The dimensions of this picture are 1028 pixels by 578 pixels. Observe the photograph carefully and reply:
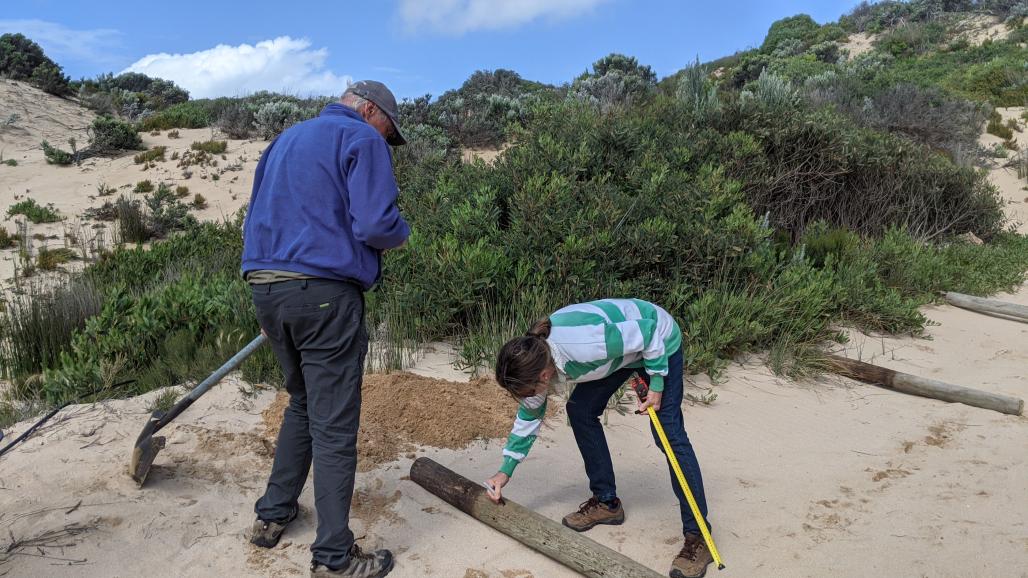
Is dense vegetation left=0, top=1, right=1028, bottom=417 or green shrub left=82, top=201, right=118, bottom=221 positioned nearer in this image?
dense vegetation left=0, top=1, right=1028, bottom=417

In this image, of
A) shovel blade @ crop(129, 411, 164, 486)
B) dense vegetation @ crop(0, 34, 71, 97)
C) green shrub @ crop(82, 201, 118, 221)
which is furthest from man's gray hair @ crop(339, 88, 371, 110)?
dense vegetation @ crop(0, 34, 71, 97)

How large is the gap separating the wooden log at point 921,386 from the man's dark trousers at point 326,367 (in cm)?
505

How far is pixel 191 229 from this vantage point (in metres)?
11.6

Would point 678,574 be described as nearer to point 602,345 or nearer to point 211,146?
point 602,345

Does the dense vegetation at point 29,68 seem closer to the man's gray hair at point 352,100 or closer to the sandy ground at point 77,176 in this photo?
the sandy ground at point 77,176

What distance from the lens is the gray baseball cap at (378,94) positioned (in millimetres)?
3199

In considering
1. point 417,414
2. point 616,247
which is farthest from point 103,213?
point 417,414

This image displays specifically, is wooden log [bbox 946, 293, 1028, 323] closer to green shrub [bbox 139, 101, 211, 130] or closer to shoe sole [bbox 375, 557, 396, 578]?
shoe sole [bbox 375, 557, 396, 578]

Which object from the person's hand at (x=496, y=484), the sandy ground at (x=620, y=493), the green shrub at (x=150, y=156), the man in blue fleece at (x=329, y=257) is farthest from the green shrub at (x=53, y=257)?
the person's hand at (x=496, y=484)

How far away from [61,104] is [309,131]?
19923mm

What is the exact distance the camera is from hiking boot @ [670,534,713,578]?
3.54 meters

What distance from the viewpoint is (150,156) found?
15.3m

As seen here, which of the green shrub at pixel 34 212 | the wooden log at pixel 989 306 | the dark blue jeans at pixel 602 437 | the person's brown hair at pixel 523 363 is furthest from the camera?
the green shrub at pixel 34 212

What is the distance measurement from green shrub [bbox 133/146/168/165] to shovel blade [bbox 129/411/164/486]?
12.9m
